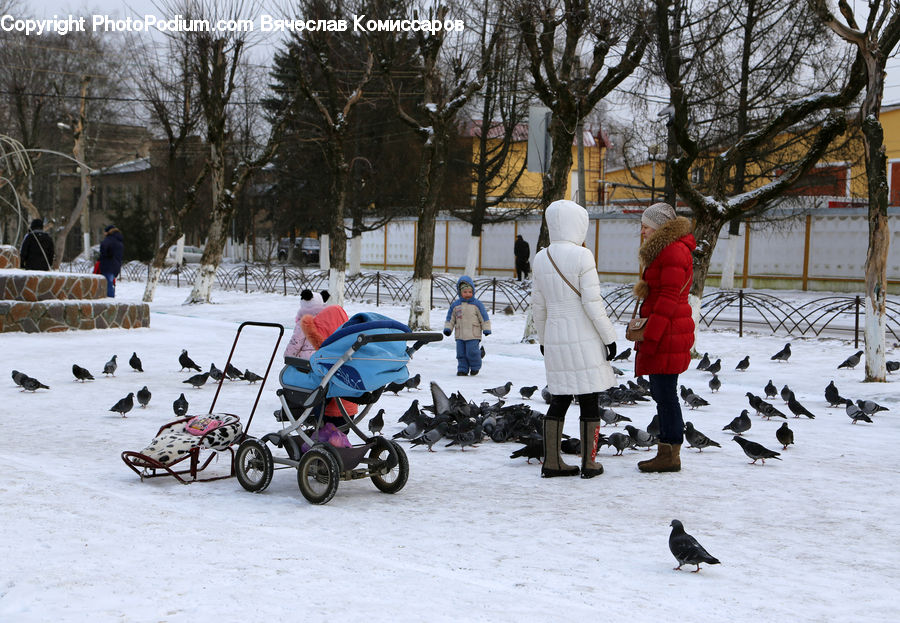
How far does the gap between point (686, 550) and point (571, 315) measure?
2314 millimetres

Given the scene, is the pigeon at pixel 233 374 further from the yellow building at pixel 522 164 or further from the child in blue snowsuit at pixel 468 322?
the yellow building at pixel 522 164

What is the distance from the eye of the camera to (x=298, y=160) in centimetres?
4022

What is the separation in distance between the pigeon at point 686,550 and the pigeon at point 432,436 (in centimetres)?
313

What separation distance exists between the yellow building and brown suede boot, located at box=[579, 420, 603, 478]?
13.4 metres

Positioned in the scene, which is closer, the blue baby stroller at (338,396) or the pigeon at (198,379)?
the blue baby stroller at (338,396)

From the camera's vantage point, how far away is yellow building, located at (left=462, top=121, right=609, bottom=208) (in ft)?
119

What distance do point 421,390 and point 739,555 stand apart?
21.8 ft

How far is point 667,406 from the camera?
251 inches


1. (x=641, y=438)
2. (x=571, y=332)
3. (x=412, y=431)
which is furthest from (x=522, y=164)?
(x=571, y=332)

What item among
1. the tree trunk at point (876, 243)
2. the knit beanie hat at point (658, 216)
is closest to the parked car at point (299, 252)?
the tree trunk at point (876, 243)

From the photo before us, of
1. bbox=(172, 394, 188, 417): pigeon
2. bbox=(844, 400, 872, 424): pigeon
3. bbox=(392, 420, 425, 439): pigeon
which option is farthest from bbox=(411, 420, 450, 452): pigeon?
bbox=(844, 400, 872, 424): pigeon

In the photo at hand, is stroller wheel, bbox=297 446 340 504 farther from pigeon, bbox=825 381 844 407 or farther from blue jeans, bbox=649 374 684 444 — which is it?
pigeon, bbox=825 381 844 407

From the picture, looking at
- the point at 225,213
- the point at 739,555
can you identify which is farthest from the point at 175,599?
the point at 225,213

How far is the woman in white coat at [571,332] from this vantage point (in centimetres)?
618
